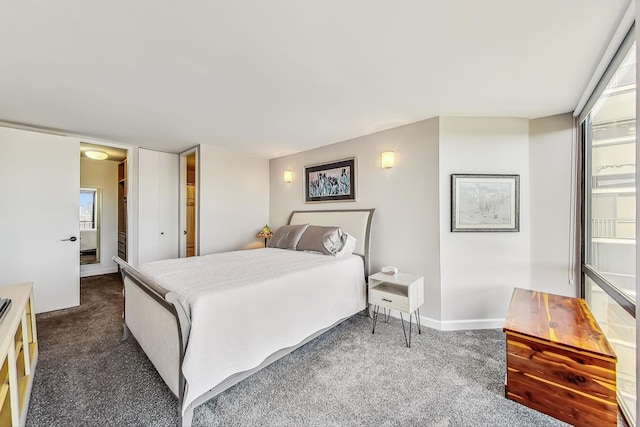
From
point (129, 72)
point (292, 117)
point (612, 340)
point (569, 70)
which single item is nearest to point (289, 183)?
point (292, 117)

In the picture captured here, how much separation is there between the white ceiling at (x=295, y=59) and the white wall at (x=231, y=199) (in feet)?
3.91

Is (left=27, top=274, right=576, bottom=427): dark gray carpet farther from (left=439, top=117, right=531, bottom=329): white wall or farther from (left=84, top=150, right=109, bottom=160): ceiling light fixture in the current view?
(left=84, top=150, right=109, bottom=160): ceiling light fixture

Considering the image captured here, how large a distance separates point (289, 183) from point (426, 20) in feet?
10.7

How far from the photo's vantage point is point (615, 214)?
1939 mm

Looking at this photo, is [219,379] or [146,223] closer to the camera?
[219,379]

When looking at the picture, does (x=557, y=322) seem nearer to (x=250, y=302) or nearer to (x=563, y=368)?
(x=563, y=368)

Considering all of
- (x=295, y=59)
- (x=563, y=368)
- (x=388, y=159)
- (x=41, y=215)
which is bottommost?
(x=563, y=368)

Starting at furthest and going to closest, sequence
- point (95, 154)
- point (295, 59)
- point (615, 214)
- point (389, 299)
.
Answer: point (95, 154), point (389, 299), point (615, 214), point (295, 59)

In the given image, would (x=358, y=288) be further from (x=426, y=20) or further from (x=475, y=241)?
(x=426, y=20)

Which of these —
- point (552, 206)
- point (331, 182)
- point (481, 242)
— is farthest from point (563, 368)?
point (331, 182)

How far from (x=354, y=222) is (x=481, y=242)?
1.43 m

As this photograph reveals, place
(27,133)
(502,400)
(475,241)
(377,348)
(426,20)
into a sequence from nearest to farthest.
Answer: (426,20), (502,400), (377,348), (475,241), (27,133)

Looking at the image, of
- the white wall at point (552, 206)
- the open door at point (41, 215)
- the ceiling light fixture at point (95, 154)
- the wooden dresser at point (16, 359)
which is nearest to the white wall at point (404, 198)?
the white wall at point (552, 206)

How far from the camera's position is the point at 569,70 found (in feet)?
6.22
